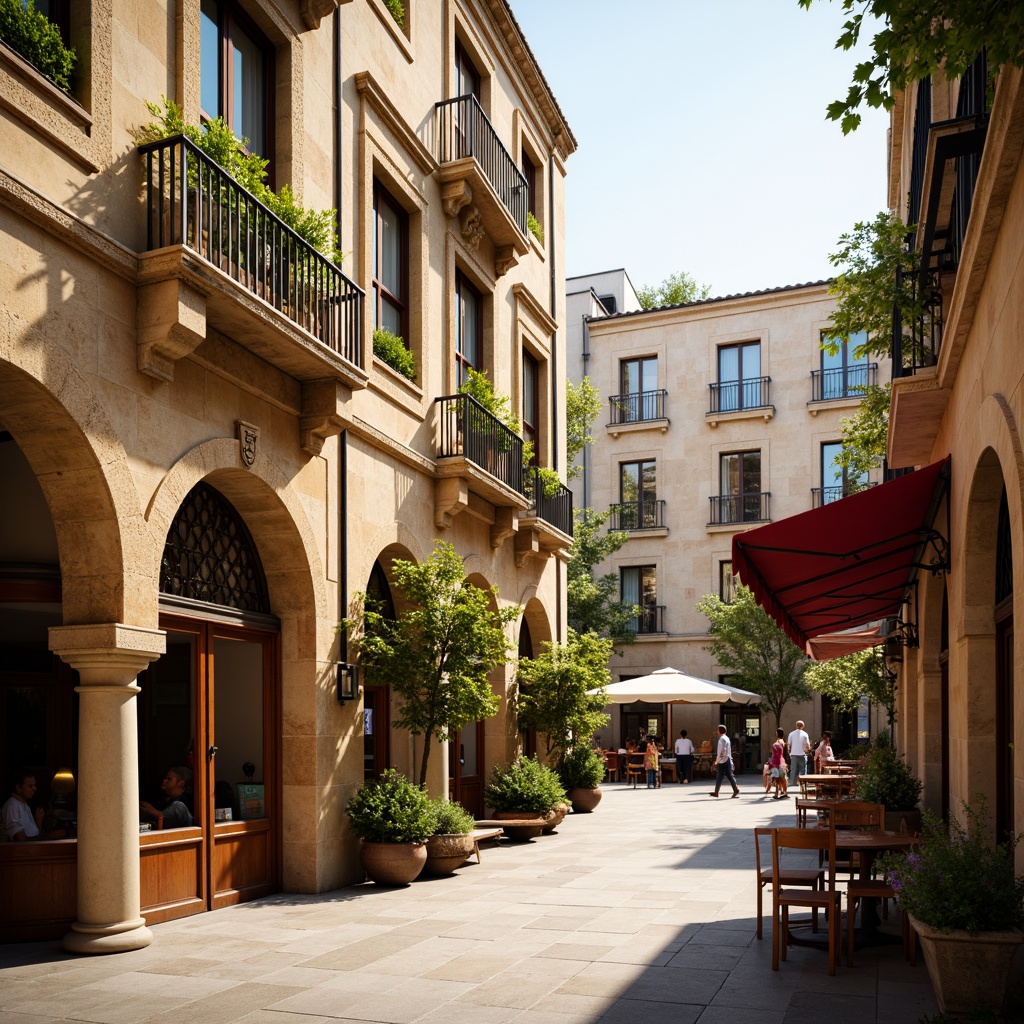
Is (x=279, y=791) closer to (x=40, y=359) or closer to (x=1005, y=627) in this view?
(x=40, y=359)

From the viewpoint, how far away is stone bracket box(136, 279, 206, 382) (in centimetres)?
963

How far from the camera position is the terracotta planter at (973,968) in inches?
255

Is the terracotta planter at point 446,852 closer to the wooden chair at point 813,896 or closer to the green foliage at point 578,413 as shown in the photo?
the wooden chair at point 813,896

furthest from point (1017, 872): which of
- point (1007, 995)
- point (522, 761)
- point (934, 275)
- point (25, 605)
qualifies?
point (522, 761)

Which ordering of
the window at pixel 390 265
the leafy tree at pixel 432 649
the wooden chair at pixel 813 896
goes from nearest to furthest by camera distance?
the wooden chair at pixel 813 896, the leafy tree at pixel 432 649, the window at pixel 390 265

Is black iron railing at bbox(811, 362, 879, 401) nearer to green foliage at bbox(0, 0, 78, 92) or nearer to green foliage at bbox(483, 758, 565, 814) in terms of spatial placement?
green foliage at bbox(483, 758, 565, 814)

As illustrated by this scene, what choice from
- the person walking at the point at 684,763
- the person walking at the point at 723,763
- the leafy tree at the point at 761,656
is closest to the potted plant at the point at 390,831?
the person walking at the point at 723,763

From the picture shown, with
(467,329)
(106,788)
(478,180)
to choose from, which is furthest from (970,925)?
(467,329)

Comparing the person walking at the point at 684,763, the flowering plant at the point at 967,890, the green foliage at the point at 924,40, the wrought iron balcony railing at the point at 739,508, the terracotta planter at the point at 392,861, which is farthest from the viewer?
the wrought iron balcony railing at the point at 739,508

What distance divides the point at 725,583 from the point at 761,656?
4.22 meters

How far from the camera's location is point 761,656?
3328 cm

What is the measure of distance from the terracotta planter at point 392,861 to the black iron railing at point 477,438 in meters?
5.75

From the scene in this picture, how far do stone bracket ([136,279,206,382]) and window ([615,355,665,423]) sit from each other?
29.6m

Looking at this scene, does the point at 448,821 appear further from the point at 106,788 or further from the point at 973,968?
the point at 973,968
